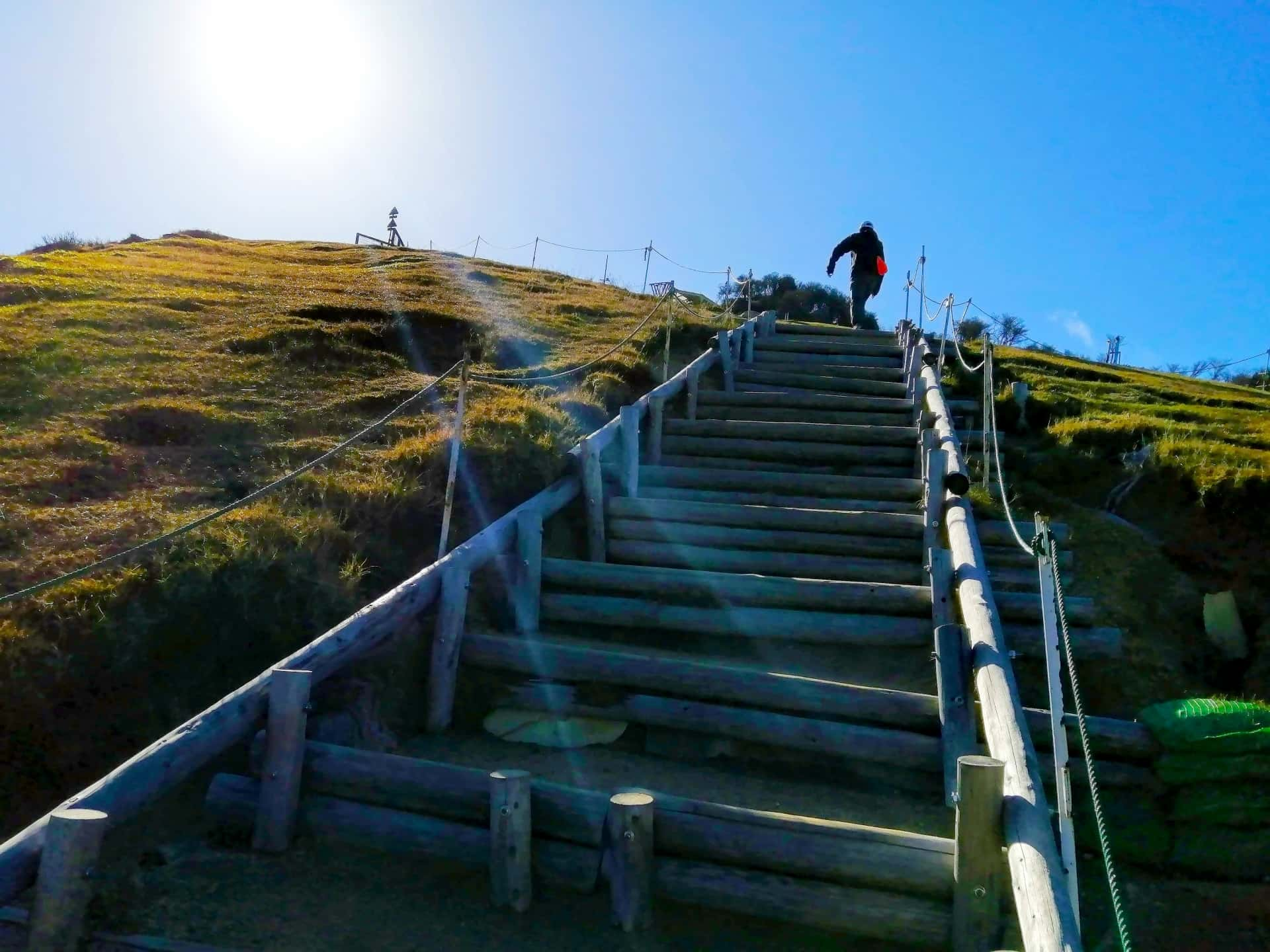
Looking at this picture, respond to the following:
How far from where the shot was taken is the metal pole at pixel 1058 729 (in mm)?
3578

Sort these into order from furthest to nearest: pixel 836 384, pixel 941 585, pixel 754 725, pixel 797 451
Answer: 1. pixel 836 384
2. pixel 797 451
3. pixel 941 585
4. pixel 754 725

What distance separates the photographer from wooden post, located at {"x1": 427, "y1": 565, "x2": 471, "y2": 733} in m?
5.62

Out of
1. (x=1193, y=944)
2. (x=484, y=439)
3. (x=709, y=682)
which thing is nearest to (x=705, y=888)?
(x=709, y=682)

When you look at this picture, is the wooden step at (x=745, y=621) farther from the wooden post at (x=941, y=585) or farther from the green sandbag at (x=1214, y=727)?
the green sandbag at (x=1214, y=727)

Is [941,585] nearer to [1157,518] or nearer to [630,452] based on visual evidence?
[630,452]

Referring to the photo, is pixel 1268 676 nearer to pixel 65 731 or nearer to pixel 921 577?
pixel 921 577

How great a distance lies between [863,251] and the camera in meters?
14.8

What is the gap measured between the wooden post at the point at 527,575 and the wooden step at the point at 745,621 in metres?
0.11

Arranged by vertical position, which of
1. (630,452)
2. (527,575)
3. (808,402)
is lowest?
(527,575)

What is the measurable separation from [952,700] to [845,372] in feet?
23.4

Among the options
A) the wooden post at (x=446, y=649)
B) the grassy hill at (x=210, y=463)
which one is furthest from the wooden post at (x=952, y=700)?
the grassy hill at (x=210, y=463)

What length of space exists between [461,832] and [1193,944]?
305 cm

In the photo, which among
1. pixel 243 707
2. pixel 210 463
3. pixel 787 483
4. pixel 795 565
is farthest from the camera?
pixel 787 483

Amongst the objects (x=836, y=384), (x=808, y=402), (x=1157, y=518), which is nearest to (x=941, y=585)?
(x=1157, y=518)
